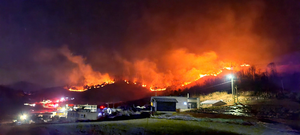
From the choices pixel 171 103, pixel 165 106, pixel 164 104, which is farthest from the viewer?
pixel 171 103

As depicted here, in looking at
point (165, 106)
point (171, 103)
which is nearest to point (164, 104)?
point (165, 106)

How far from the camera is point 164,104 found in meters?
40.8

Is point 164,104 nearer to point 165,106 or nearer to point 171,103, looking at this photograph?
point 165,106

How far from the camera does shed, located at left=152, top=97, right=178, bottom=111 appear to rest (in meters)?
40.3

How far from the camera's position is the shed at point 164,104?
40.3m

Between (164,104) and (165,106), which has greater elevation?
(164,104)

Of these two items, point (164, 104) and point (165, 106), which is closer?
point (165, 106)

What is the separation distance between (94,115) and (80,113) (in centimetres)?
341

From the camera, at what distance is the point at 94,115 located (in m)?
37.8

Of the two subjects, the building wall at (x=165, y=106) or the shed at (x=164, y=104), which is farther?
the building wall at (x=165, y=106)

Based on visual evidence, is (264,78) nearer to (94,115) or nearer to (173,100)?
(173,100)

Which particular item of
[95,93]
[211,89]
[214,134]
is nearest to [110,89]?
[95,93]

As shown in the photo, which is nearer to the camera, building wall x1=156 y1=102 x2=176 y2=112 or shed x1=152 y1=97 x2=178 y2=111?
shed x1=152 y1=97 x2=178 y2=111

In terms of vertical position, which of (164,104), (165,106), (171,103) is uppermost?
(171,103)
